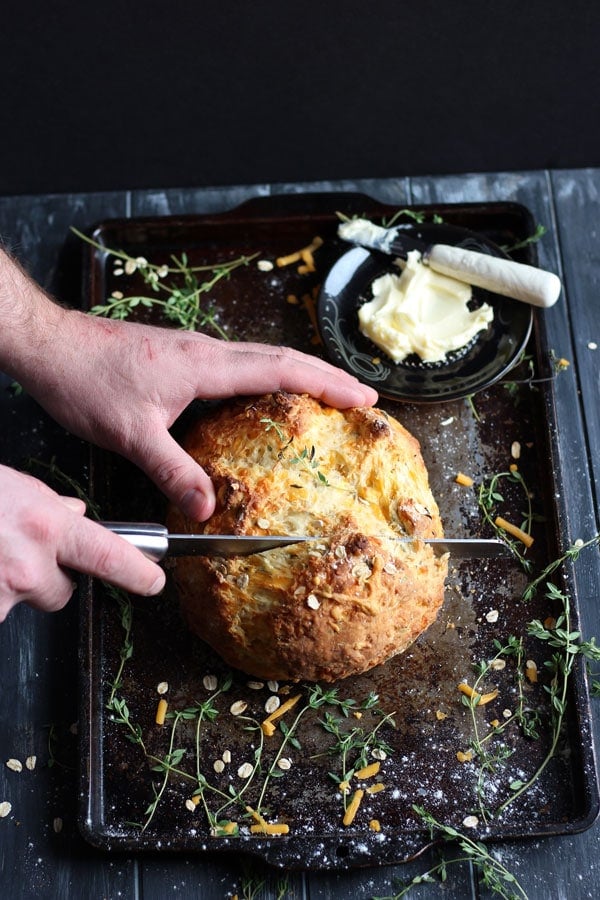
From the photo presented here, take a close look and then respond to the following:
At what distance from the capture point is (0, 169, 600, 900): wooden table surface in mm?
2502

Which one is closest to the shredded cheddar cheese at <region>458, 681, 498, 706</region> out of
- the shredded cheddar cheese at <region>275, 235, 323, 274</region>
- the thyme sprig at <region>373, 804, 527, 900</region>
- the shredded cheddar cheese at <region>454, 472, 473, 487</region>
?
the thyme sprig at <region>373, 804, 527, 900</region>

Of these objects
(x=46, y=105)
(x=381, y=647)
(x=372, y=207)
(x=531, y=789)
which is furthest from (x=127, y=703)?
(x=46, y=105)

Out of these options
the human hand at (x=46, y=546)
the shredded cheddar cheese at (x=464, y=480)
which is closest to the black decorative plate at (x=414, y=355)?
the shredded cheddar cheese at (x=464, y=480)

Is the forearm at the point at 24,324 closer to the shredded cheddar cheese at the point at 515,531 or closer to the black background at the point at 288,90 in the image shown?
the black background at the point at 288,90

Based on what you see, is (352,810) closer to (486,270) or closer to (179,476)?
(179,476)

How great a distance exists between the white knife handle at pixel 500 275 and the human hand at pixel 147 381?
1.95 ft

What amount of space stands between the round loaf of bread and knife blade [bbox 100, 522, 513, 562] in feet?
0.09

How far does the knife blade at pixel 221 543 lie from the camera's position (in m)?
2.22

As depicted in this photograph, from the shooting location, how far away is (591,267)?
3180 millimetres

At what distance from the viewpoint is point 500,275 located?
9.43 feet

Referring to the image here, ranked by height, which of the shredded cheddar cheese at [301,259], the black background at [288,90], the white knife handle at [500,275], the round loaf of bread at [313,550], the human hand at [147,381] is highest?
the black background at [288,90]

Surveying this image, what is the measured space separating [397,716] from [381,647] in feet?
0.83

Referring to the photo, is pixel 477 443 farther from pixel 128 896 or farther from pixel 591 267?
pixel 128 896

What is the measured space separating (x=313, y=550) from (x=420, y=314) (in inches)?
36.5
